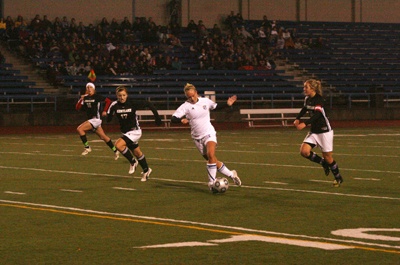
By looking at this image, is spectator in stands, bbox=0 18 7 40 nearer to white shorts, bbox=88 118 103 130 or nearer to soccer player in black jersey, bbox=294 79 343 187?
white shorts, bbox=88 118 103 130

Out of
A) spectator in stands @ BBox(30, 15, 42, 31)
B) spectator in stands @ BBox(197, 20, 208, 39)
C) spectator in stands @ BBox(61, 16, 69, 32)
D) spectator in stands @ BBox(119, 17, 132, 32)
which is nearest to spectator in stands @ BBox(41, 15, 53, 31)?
spectator in stands @ BBox(30, 15, 42, 31)

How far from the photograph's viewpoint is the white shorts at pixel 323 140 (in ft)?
53.0

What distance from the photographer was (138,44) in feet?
152

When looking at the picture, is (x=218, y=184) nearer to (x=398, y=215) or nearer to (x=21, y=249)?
(x=398, y=215)

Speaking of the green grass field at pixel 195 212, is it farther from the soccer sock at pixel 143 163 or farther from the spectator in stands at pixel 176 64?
the spectator in stands at pixel 176 64

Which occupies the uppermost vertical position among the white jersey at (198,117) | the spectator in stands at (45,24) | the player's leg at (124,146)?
the spectator in stands at (45,24)

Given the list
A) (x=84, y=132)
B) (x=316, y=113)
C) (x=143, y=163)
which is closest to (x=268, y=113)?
(x=84, y=132)

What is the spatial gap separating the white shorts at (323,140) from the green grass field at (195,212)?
647 millimetres

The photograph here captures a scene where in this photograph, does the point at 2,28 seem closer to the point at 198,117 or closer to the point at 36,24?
the point at 36,24

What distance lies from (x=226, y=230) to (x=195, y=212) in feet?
5.79

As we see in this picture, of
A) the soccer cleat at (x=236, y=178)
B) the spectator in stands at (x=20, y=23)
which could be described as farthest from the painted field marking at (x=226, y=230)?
the spectator in stands at (x=20, y=23)

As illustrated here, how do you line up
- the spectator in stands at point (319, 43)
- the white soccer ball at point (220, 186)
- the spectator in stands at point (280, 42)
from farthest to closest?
the spectator in stands at point (319, 43) < the spectator in stands at point (280, 42) < the white soccer ball at point (220, 186)

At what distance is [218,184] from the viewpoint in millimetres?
14562

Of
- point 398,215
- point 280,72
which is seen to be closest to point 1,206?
point 398,215
